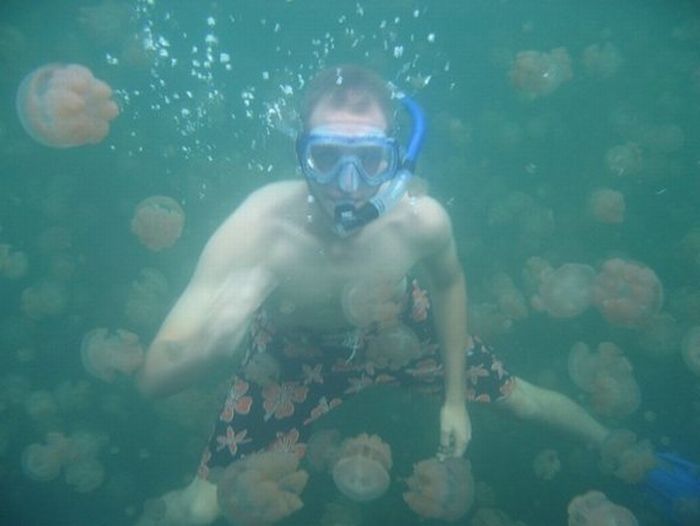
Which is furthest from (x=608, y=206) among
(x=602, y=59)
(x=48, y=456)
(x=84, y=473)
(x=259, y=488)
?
(x=48, y=456)

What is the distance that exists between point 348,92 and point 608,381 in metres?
4.92

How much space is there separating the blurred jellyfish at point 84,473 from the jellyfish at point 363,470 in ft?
13.3

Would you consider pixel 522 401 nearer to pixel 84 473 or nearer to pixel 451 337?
pixel 451 337

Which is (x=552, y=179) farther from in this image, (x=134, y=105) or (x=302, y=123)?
(x=134, y=105)

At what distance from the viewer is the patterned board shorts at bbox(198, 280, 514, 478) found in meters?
4.52

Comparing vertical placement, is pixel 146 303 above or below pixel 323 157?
above

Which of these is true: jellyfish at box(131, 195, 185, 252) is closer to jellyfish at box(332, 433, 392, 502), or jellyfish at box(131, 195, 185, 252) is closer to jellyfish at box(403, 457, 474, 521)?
jellyfish at box(332, 433, 392, 502)

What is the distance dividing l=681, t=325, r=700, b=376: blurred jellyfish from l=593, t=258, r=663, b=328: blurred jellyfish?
33.5 inches

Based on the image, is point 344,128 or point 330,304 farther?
point 330,304

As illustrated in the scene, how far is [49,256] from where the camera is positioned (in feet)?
29.5

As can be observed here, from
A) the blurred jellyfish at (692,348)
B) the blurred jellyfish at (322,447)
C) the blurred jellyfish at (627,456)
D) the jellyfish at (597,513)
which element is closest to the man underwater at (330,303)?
the blurred jellyfish at (627,456)

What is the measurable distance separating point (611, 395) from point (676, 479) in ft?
3.48

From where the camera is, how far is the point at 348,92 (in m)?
3.46

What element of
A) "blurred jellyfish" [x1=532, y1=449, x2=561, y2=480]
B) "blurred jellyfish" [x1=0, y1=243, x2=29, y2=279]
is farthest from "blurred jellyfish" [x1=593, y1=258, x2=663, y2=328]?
"blurred jellyfish" [x1=0, y1=243, x2=29, y2=279]
